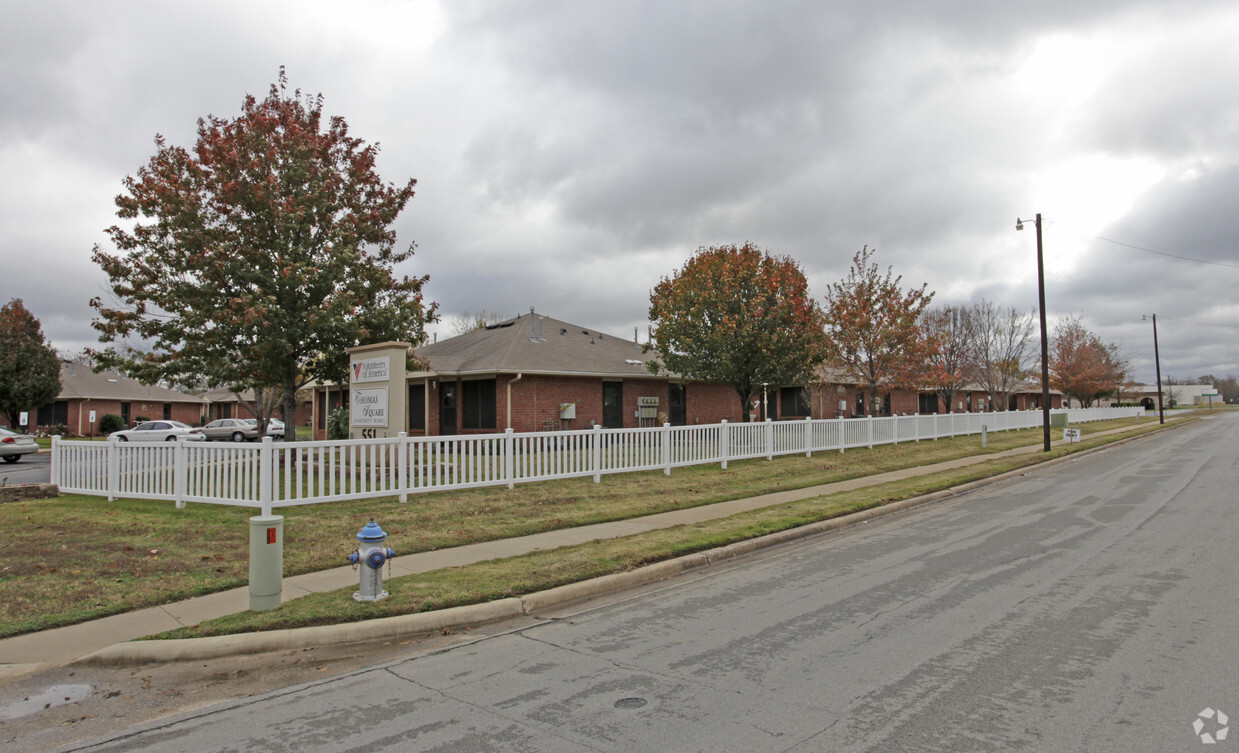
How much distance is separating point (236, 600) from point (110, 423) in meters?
45.3

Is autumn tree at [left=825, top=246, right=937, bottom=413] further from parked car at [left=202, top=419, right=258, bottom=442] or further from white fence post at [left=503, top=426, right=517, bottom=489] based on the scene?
parked car at [left=202, top=419, right=258, bottom=442]

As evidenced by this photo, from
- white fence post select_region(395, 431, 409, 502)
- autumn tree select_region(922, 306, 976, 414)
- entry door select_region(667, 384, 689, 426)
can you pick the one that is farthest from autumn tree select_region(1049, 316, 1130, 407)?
white fence post select_region(395, 431, 409, 502)

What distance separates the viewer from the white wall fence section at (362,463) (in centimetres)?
1095

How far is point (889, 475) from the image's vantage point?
58.9 feet

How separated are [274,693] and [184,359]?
1586cm

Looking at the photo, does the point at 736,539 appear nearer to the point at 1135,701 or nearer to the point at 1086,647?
the point at 1086,647

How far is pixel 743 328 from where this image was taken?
22.8 m

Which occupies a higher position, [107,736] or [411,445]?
[411,445]

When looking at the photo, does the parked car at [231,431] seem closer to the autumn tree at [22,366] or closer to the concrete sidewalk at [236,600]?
the autumn tree at [22,366]

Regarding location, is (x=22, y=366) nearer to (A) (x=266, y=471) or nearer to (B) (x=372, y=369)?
(B) (x=372, y=369)

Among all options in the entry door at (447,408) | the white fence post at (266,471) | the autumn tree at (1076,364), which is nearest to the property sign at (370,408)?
the white fence post at (266,471)

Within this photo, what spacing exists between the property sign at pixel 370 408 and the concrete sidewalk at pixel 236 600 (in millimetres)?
5886

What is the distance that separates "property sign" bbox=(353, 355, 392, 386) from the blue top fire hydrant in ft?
27.2

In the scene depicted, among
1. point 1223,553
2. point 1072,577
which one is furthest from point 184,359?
point 1223,553
